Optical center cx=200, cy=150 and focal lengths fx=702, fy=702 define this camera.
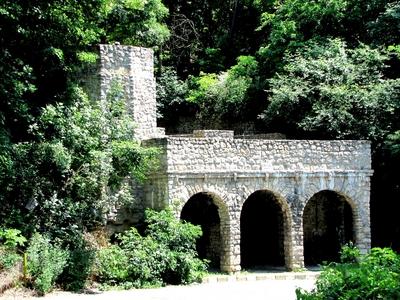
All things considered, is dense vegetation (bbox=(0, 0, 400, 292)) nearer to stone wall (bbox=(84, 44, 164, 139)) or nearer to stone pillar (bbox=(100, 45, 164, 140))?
stone wall (bbox=(84, 44, 164, 139))

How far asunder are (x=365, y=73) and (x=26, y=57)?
1293 centimetres

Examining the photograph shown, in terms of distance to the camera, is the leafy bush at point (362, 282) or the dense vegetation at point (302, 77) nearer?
the leafy bush at point (362, 282)

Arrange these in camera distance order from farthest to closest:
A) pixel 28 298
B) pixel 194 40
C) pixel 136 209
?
1. pixel 194 40
2. pixel 136 209
3. pixel 28 298

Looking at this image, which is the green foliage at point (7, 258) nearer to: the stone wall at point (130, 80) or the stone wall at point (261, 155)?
the stone wall at point (261, 155)

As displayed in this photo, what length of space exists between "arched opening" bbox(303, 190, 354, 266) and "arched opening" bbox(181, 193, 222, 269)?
3420 mm

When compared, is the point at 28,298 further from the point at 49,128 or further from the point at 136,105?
the point at 136,105

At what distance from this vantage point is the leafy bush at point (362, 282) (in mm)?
8430

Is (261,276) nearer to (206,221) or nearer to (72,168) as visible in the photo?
(206,221)

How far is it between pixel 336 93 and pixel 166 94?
343 inches

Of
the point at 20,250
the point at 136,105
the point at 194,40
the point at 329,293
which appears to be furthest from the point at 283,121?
the point at 329,293

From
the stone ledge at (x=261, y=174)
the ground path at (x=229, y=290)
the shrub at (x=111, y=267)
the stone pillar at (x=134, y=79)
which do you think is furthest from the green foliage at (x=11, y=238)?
the stone pillar at (x=134, y=79)

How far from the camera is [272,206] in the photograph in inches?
914

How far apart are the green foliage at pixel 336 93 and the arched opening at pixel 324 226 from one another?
235cm

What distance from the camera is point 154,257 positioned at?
17906mm
